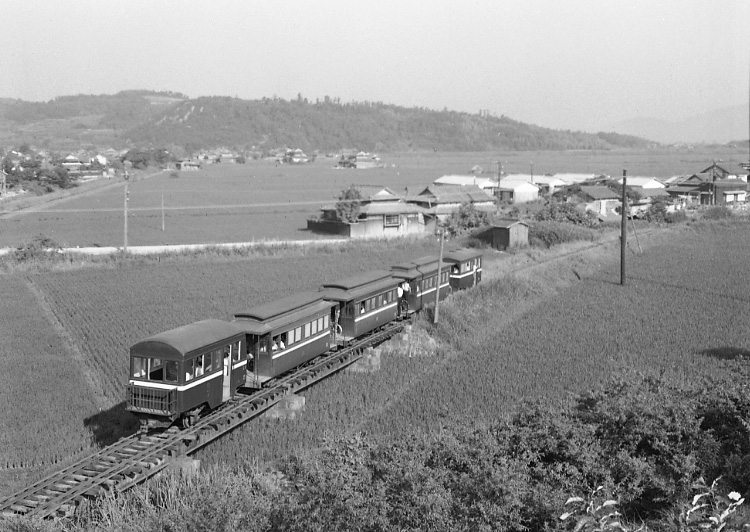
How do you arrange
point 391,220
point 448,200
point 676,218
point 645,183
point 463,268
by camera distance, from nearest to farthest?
point 463,268 → point 391,220 → point 676,218 → point 448,200 → point 645,183

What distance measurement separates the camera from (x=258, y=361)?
51.6 feet

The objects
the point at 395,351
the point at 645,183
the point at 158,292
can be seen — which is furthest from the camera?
the point at 645,183

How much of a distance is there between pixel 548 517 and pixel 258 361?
7626 millimetres

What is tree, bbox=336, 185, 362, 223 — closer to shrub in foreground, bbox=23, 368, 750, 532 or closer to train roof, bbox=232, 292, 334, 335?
train roof, bbox=232, 292, 334, 335

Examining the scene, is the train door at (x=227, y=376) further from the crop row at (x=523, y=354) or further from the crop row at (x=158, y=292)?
the crop row at (x=158, y=292)

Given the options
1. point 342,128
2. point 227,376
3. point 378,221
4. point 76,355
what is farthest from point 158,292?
point 342,128

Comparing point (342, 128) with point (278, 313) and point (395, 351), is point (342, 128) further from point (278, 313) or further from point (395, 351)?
point (278, 313)

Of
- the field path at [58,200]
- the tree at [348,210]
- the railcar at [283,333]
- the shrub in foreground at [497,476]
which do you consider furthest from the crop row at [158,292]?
the tree at [348,210]

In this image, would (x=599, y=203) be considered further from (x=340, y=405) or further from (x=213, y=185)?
(x=340, y=405)

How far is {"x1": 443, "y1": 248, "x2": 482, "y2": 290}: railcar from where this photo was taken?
92.4ft

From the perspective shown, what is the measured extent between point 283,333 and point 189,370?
331 centimetres

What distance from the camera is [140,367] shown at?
43.6 feet

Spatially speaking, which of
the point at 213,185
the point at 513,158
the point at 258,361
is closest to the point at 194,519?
the point at 258,361

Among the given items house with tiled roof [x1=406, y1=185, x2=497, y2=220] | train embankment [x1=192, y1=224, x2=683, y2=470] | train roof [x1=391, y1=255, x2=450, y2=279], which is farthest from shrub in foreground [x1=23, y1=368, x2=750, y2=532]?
house with tiled roof [x1=406, y1=185, x2=497, y2=220]
